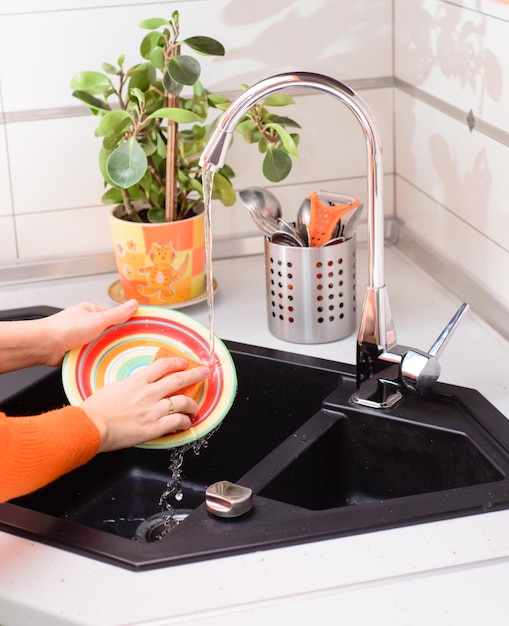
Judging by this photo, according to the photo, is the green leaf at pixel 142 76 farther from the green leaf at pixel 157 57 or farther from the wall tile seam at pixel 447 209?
the wall tile seam at pixel 447 209

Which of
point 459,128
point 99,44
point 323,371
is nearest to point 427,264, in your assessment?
point 459,128

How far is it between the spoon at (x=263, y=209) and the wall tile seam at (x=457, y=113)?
326 mm

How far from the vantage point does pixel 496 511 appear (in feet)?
3.57

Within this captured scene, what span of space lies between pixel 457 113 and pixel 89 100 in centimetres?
58

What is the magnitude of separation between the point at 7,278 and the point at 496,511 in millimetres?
1055

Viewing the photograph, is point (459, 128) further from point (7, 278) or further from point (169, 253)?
point (7, 278)

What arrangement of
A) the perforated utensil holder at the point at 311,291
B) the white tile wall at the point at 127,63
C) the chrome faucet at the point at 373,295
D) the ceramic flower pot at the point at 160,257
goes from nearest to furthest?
the chrome faucet at the point at 373,295 < the perforated utensil holder at the point at 311,291 < the ceramic flower pot at the point at 160,257 < the white tile wall at the point at 127,63

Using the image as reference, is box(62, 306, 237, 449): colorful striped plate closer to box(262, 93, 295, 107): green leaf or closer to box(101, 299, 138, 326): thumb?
box(101, 299, 138, 326): thumb

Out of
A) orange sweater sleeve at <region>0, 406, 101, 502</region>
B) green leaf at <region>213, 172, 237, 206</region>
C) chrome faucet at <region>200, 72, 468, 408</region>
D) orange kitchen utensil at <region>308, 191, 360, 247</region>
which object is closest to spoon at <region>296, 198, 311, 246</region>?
orange kitchen utensil at <region>308, 191, 360, 247</region>

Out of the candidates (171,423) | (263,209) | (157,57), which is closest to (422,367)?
(171,423)

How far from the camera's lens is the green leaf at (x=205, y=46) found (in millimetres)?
1510

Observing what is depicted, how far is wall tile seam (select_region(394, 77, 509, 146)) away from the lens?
147 centimetres

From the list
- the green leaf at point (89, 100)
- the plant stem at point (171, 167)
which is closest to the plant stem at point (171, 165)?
the plant stem at point (171, 167)

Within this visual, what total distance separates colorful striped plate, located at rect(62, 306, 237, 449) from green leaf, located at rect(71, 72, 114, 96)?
0.37 m
